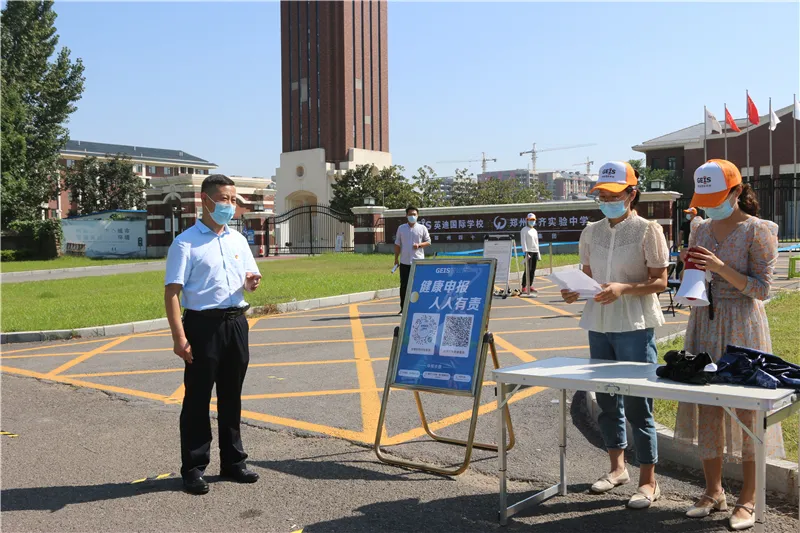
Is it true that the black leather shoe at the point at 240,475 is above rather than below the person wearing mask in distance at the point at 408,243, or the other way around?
below

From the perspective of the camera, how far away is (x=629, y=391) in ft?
12.2

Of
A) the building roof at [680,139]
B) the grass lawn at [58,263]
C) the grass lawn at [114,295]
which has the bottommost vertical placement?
the grass lawn at [114,295]

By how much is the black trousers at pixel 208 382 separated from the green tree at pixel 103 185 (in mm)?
69767

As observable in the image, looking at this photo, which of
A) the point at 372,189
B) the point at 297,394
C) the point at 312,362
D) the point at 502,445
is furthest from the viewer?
the point at 372,189

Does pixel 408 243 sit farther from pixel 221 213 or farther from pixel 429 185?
pixel 429 185

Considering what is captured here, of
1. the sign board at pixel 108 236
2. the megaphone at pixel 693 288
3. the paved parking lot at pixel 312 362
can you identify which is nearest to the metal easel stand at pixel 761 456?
the megaphone at pixel 693 288

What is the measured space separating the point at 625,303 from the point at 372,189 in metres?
53.8

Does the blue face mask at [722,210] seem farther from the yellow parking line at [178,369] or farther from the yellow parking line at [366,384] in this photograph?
the yellow parking line at [178,369]

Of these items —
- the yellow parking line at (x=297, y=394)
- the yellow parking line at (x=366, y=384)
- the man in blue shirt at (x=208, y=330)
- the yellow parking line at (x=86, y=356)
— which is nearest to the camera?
the man in blue shirt at (x=208, y=330)

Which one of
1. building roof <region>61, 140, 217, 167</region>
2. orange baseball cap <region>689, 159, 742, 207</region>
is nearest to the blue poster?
orange baseball cap <region>689, 159, 742, 207</region>

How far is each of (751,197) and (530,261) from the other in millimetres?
12698

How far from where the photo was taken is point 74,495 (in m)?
4.72

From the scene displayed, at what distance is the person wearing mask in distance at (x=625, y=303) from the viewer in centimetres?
444

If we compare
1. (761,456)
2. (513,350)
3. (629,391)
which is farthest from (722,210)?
(513,350)
